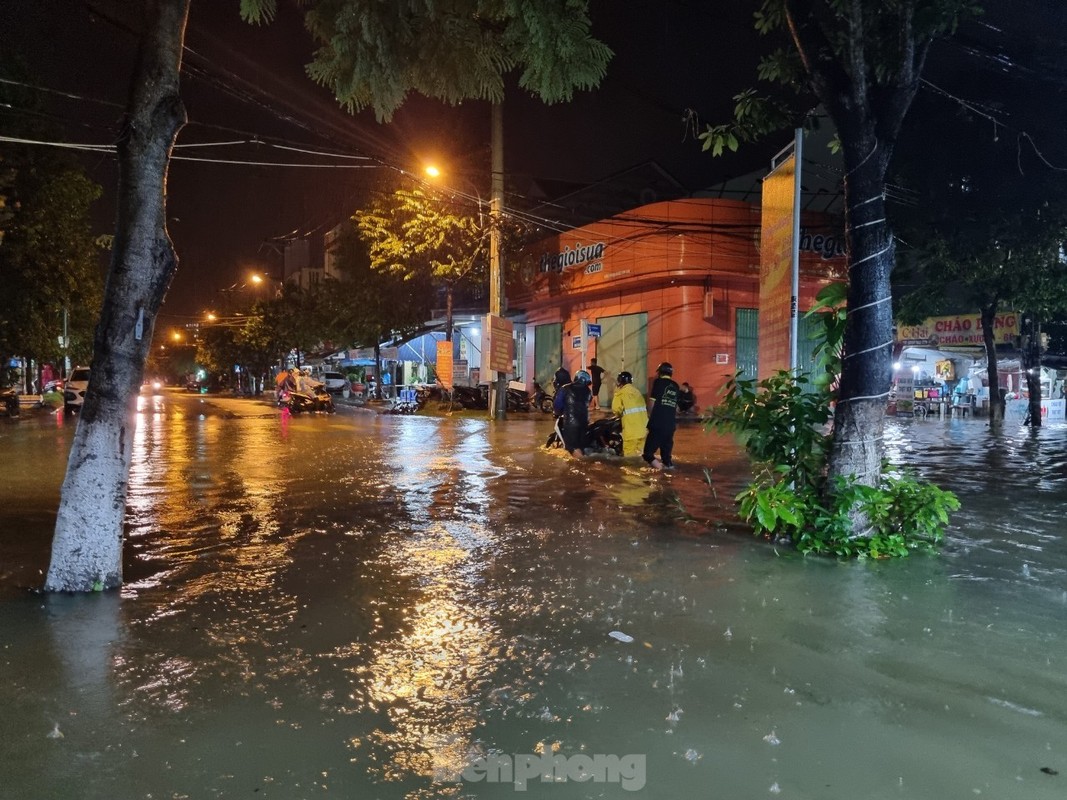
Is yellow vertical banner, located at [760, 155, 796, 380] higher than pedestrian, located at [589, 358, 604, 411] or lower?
higher

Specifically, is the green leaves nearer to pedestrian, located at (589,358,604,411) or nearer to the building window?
pedestrian, located at (589,358,604,411)

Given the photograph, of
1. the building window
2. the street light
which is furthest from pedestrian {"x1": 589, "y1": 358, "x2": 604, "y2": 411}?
the building window

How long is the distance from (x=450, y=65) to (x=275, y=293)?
241 ft

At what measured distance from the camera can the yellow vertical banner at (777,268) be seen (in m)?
7.36

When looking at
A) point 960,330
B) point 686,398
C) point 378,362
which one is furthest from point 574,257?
point 378,362

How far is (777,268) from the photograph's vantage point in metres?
7.74

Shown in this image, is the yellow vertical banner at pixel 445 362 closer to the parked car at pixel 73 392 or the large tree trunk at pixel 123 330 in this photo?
the parked car at pixel 73 392

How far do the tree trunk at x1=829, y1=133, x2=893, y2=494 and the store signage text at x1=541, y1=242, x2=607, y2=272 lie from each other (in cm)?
1949

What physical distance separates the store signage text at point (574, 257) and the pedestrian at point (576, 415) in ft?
43.5

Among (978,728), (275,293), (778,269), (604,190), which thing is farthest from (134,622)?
(275,293)

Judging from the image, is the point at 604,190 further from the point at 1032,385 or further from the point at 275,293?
the point at 275,293

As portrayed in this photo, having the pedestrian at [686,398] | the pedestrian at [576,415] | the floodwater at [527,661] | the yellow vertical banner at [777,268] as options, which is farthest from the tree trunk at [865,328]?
the pedestrian at [686,398]

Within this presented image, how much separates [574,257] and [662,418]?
1635 cm

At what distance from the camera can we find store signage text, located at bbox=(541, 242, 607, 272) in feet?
85.9
